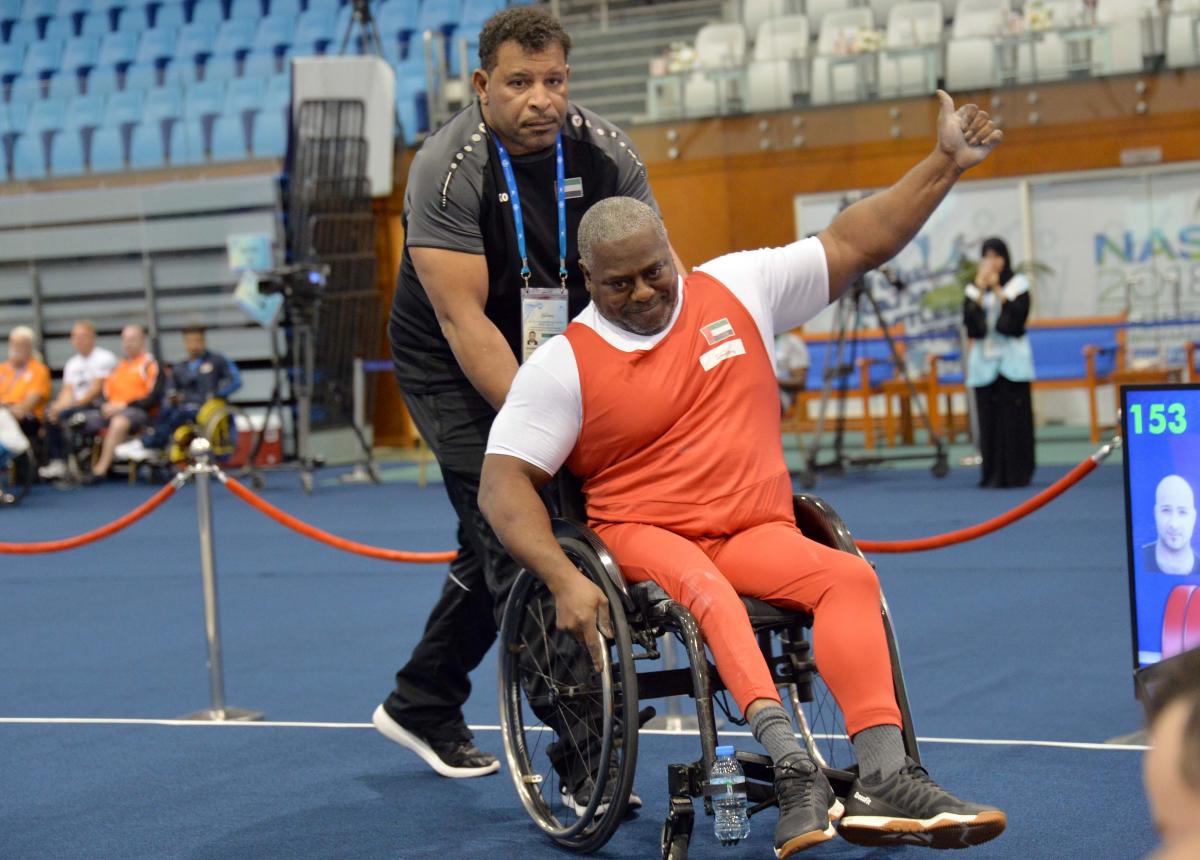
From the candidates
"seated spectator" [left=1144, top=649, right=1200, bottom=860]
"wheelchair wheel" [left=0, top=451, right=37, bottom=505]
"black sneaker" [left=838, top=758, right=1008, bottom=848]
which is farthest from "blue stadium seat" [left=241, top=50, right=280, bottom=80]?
"seated spectator" [left=1144, top=649, right=1200, bottom=860]

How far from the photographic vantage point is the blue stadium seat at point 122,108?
1488 centimetres

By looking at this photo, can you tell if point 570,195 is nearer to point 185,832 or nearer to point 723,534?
point 723,534

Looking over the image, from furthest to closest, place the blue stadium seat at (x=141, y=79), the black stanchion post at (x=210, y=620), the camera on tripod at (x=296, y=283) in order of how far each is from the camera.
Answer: the blue stadium seat at (x=141, y=79) < the camera on tripod at (x=296, y=283) < the black stanchion post at (x=210, y=620)

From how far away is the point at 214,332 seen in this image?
15.1m

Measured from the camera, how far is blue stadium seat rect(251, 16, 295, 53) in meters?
16.2

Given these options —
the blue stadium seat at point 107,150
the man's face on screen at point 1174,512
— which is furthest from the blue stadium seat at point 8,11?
the man's face on screen at point 1174,512

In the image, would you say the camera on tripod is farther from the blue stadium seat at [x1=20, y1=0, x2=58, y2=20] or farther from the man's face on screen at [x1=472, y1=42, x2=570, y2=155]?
the man's face on screen at [x1=472, y1=42, x2=570, y2=155]

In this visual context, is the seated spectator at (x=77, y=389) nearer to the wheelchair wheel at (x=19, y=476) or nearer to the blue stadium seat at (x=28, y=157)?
the wheelchair wheel at (x=19, y=476)

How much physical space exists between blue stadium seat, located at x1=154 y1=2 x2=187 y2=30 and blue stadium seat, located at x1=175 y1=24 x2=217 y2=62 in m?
0.28

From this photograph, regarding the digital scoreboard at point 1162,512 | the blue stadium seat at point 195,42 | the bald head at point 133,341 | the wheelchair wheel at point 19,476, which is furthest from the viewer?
the blue stadium seat at point 195,42

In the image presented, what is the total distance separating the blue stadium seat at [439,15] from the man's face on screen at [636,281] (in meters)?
12.8

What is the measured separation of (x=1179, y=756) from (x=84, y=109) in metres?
15.2

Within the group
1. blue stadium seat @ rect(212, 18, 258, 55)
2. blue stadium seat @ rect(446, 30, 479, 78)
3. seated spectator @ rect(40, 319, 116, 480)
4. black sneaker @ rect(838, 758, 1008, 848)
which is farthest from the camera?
blue stadium seat @ rect(212, 18, 258, 55)

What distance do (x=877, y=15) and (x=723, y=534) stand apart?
1048 cm
